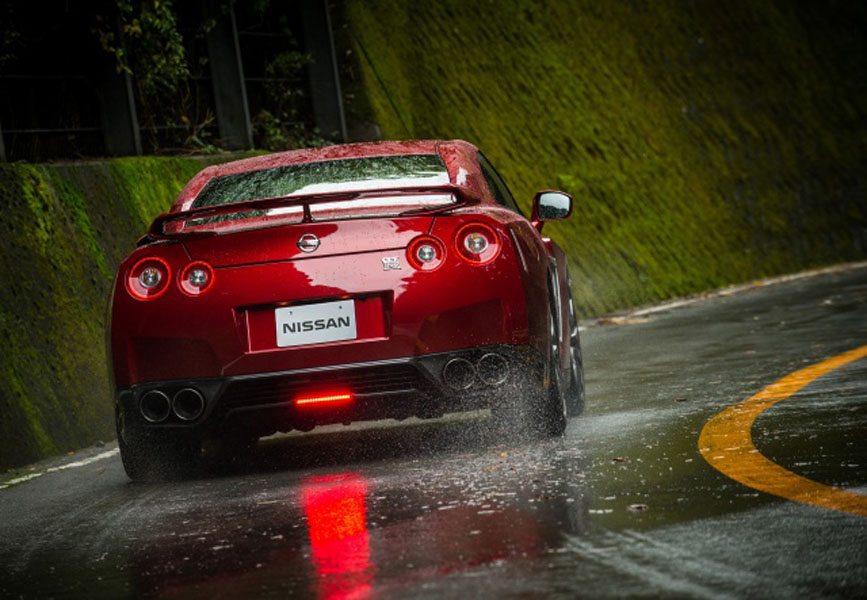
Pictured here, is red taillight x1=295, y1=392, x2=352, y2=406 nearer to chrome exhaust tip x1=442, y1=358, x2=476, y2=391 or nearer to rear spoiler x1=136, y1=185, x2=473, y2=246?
chrome exhaust tip x1=442, y1=358, x2=476, y2=391

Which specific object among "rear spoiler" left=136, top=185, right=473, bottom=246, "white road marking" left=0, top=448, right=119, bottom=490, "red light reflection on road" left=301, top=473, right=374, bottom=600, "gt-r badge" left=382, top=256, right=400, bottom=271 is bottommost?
"red light reflection on road" left=301, top=473, right=374, bottom=600

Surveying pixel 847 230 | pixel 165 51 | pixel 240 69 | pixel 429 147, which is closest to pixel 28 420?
pixel 429 147

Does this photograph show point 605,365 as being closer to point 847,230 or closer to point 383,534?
point 383,534

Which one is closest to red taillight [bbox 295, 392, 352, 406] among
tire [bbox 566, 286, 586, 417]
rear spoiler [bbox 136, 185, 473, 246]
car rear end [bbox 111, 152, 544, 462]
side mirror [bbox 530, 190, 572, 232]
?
car rear end [bbox 111, 152, 544, 462]

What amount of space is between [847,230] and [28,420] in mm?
18629

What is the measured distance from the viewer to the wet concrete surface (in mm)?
4293

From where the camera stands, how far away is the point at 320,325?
6703 millimetres

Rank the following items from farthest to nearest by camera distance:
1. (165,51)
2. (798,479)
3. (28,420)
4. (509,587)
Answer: (165,51) → (28,420) → (798,479) → (509,587)

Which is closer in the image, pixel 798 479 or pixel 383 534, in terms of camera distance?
pixel 383 534

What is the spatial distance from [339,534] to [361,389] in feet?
5.10

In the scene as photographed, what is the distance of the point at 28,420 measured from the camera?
8.53 metres

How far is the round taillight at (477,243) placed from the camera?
22.2 feet

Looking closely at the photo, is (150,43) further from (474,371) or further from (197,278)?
(474,371)

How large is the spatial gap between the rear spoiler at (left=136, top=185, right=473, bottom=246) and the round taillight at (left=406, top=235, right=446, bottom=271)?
141 mm
